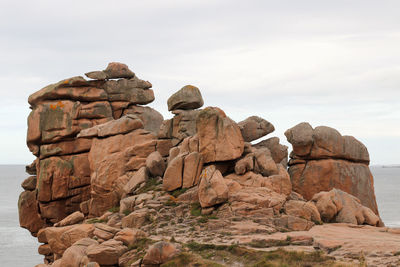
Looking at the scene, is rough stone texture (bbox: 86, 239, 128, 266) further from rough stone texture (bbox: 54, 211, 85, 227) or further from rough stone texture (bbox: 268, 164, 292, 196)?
rough stone texture (bbox: 268, 164, 292, 196)

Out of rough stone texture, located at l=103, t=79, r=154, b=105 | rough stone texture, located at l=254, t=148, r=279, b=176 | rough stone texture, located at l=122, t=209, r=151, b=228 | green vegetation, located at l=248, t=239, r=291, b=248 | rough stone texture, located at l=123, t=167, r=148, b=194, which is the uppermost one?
rough stone texture, located at l=103, t=79, r=154, b=105

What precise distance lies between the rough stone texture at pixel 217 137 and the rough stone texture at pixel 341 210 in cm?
842

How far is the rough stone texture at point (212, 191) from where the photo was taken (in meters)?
36.3

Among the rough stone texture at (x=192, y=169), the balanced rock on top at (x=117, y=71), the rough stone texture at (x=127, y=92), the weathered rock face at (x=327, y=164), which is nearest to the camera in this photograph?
the rough stone texture at (x=192, y=169)

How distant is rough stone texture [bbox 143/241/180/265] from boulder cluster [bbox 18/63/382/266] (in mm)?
66

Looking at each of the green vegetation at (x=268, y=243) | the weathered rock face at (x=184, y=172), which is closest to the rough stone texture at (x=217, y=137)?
the weathered rock face at (x=184, y=172)

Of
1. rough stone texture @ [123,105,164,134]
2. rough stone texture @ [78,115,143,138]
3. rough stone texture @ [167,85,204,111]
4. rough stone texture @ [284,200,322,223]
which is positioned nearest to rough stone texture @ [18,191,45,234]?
rough stone texture @ [78,115,143,138]

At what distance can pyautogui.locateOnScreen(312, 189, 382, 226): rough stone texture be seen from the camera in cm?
3834

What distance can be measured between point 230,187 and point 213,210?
107 inches

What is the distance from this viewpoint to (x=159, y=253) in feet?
95.3

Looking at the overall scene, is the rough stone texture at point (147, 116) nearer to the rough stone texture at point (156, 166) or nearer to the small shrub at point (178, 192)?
the rough stone texture at point (156, 166)

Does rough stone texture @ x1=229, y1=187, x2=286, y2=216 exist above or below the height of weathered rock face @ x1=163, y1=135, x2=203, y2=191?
below

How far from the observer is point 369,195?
50.3 m

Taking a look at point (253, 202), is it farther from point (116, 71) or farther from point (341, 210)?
point (116, 71)
